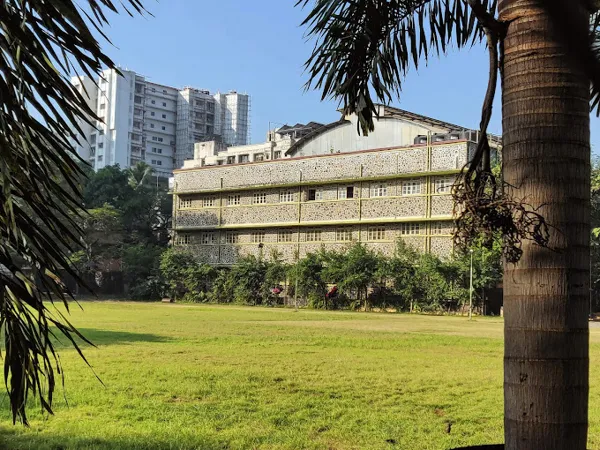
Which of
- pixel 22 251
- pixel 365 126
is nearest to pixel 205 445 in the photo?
pixel 365 126

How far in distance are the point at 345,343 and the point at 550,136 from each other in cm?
1149

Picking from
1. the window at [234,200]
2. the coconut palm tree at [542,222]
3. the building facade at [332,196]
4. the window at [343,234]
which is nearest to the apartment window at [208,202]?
the building facade at [332,196]

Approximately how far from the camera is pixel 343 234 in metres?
41.8

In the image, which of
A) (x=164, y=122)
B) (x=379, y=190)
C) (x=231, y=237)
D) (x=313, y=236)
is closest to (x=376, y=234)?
(x=379, y=190)

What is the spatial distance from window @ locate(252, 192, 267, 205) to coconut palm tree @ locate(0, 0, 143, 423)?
4296 cm

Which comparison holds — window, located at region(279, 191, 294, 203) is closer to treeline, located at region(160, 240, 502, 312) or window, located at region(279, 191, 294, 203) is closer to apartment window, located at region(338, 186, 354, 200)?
treeline, located at region(160, 240, 502, 312)

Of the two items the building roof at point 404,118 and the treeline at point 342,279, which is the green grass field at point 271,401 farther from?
the building roof at point 404,118

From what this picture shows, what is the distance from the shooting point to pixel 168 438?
4980 mm

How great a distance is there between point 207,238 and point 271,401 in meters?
42.3

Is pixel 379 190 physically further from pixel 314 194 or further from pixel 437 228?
pixel 314 194

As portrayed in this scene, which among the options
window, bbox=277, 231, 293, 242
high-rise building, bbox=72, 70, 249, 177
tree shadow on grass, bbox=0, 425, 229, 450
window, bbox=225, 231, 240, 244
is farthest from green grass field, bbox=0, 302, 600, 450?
high-rise building, bbox=72, 70, 249, 177

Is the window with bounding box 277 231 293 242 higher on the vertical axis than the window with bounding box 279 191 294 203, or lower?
lower

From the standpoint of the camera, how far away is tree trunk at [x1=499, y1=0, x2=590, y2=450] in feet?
8.59

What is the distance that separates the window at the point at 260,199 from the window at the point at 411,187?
1033cm
